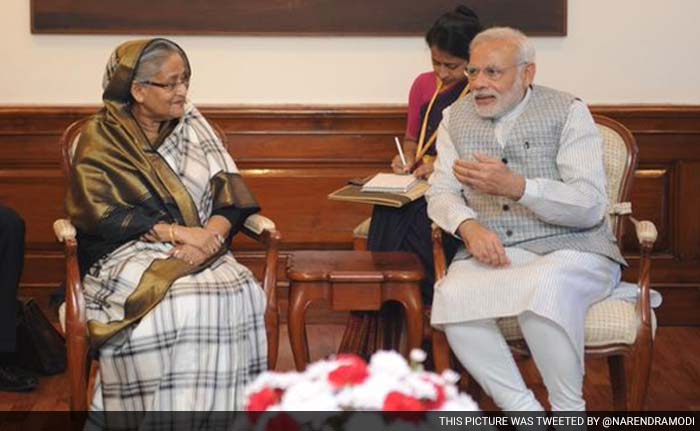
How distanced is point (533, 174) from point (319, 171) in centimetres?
168

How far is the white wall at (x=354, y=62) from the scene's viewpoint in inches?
214

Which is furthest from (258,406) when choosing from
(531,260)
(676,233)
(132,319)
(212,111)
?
(676,233)

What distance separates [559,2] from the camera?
17.9 ft

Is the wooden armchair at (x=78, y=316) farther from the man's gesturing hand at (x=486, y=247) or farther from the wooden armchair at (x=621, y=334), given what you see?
the man's gesturing hand at (x=486, y=247)

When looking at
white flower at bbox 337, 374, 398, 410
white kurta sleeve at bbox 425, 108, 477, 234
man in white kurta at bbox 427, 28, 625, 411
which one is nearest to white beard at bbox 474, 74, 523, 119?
man in white kurta at bbox 427, 28, 625, 411

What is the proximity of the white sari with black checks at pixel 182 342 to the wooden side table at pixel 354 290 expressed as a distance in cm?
15

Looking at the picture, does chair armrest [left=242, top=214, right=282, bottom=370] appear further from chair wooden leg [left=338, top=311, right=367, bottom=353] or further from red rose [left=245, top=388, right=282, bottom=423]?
red rose [left=245, top=388, right=282, bottom=423]

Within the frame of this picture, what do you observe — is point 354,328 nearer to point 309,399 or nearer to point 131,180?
point 131,180

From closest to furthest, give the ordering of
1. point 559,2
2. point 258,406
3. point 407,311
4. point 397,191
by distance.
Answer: point 258,406 < point 407,311 < point 397,191 < point 559,2

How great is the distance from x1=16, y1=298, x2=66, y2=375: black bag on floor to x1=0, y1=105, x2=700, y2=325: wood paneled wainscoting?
0.82 m

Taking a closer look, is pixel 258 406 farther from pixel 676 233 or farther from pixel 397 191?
pixel 676 233

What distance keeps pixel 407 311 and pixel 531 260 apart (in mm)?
453

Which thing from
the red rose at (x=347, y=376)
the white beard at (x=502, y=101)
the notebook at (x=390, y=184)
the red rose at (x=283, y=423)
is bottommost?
the red rose at (x=283, y=423)

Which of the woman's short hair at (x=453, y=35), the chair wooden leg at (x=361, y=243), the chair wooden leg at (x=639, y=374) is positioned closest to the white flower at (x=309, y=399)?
the chair wooden leg at (x=639, y=374)
